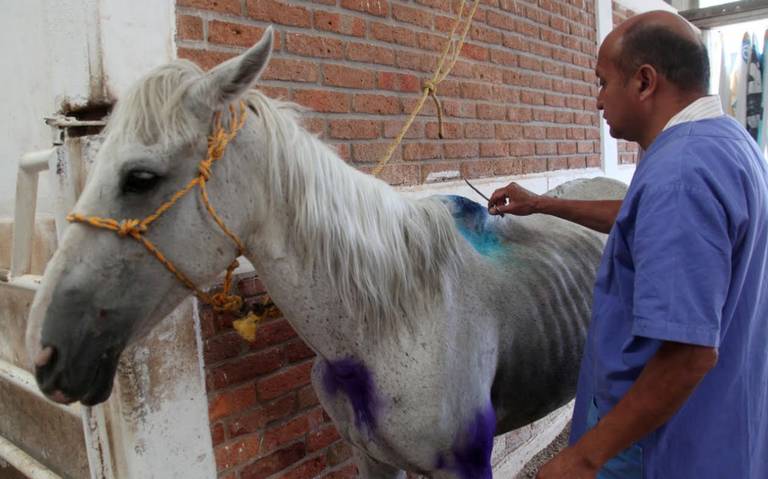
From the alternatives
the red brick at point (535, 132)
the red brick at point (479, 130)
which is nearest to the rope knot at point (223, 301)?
the red brick at point (479, 130)

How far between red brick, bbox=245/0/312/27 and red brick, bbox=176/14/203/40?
0.24 meters

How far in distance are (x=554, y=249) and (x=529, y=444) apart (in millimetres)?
1927

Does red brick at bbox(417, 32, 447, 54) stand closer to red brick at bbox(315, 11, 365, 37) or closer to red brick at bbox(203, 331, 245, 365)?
red brick at bbox(315, 11, 365, 37)

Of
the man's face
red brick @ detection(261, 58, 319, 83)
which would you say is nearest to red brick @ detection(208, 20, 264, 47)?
red brick @ detection(261, 58, 319, 83)

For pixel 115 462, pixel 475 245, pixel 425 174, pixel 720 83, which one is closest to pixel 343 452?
pixel 115 462

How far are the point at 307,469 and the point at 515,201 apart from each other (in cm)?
142

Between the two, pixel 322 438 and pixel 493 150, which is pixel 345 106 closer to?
pixel 493 150

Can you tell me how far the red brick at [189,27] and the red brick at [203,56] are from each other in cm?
4

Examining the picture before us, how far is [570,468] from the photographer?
3.94ft

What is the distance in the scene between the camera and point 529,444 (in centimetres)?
358

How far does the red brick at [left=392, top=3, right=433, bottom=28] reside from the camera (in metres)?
2.65

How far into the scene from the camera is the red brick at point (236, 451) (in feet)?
6.34

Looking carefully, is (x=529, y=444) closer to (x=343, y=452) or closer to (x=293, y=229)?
(x=343, y=452)

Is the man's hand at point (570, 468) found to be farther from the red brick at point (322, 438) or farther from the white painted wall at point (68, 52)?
the white painted wall at point (68, 52)
